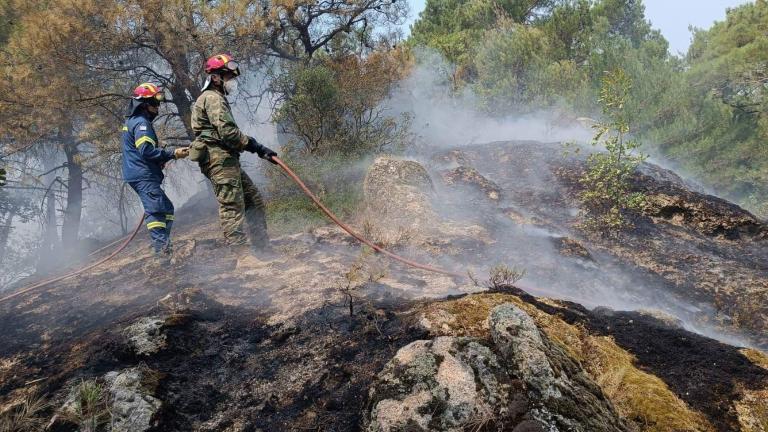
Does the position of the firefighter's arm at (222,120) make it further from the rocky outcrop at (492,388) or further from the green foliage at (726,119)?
the green foliage at (726,119)

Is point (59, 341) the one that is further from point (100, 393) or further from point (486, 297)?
point (486, 297)

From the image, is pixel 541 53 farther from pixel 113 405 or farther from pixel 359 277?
pixel 113 405

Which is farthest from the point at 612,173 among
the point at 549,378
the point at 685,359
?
the point at 549,378

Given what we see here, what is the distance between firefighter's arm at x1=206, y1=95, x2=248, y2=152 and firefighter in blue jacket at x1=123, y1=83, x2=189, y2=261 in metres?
0.56

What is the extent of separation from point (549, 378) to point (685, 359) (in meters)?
1.20

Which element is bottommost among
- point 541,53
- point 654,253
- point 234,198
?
point 654,253

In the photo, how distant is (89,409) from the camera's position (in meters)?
2.11

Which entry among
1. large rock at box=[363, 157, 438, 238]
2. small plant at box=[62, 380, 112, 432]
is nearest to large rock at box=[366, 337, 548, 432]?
small plant at box=[62, 380, 112, 432]

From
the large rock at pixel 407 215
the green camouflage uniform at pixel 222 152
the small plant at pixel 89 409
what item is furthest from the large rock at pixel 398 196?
the small plant at pixel 89 409

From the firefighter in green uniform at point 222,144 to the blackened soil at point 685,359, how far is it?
298 centimetres

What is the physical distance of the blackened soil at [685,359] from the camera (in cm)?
222

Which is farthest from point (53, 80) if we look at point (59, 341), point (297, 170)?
point (59, 341)

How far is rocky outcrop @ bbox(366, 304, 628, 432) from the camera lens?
1.84 m

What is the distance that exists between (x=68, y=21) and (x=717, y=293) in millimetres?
10587
